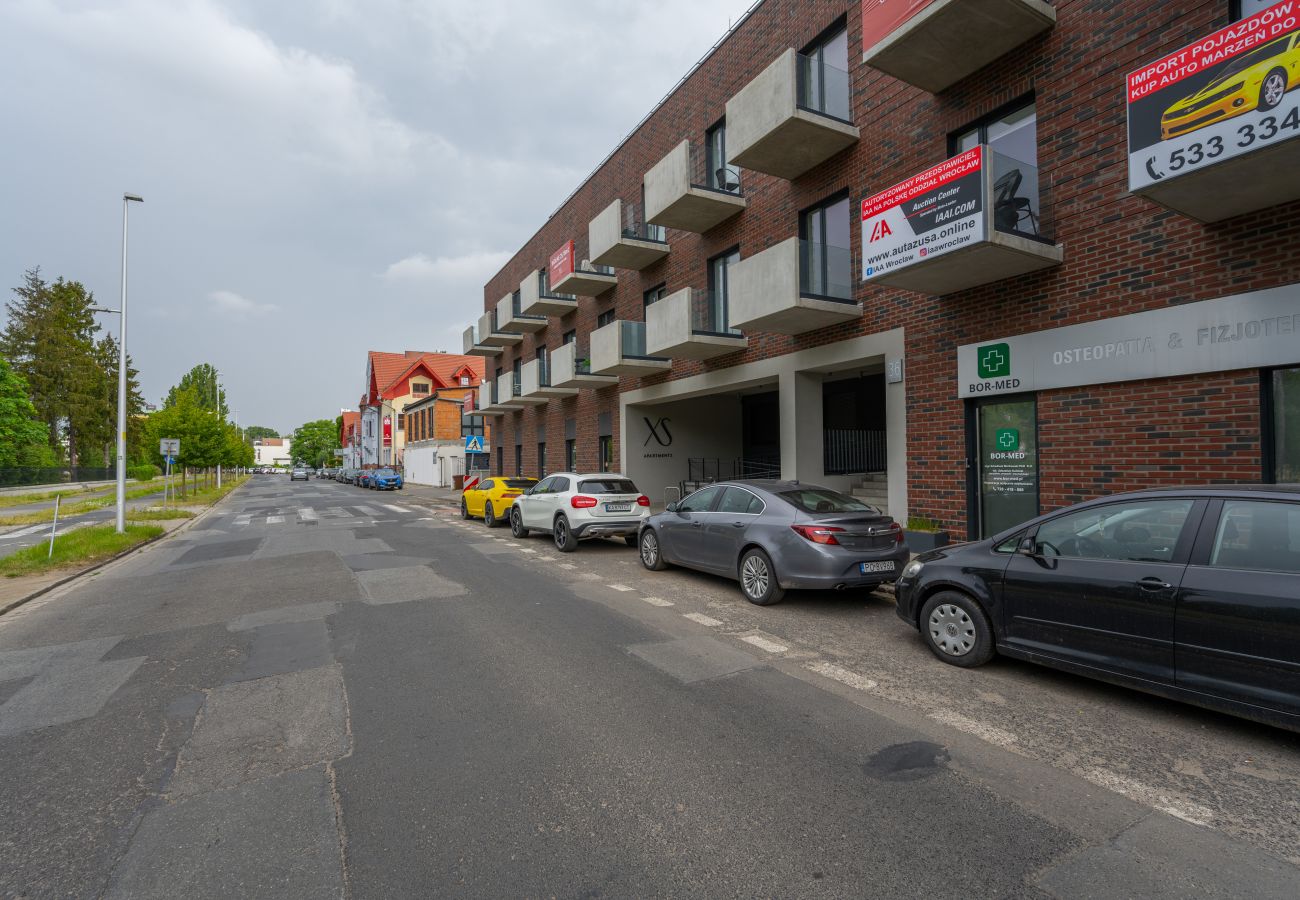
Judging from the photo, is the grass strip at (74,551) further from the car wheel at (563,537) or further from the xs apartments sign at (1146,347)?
the xs apartments sign at (1146,347)

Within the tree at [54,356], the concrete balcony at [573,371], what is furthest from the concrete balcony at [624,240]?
the tree at [54,356]

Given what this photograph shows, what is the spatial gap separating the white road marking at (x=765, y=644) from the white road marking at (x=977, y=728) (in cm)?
164

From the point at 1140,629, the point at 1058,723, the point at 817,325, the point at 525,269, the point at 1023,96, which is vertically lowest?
the point at 1058,723

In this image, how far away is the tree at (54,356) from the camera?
53.8m

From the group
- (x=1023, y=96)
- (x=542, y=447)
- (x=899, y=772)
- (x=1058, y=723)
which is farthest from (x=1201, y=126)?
(x=542, y=447)

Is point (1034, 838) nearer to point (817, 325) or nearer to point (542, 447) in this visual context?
point (817, 325)

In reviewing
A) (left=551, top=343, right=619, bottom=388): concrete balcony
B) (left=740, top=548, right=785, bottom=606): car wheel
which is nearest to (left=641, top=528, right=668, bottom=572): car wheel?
(left=740, top=548, right=785, bottom=606): car wheel

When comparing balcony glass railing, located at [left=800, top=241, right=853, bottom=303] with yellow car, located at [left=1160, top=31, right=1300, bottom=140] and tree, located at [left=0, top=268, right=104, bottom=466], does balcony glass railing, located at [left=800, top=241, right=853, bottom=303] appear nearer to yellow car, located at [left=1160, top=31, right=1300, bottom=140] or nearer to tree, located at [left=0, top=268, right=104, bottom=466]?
yellow car, located at [left=1160, top=31, right=1300, bottom=140]

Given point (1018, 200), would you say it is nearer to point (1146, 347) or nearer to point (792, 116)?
point (1146, 347)

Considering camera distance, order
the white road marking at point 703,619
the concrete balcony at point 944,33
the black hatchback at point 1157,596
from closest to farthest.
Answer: the black hatchback at point 1157,596 → the white road marking at point 703,619 → the concrete balcony at point 944,33

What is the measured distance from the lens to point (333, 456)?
11250 centimetres

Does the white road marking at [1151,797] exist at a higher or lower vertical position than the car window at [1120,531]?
lower

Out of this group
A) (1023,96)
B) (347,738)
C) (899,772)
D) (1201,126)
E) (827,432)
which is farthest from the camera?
(827,432)

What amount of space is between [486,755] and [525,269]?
27323 millimetres
